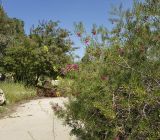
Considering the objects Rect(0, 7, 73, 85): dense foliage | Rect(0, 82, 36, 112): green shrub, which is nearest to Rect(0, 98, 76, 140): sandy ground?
Rect(0, 82, 36, 112): green shrub

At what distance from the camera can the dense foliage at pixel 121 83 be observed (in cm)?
421

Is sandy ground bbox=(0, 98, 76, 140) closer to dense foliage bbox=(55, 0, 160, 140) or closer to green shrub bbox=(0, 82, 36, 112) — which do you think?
dense foliage bbox=(55, 0, 160, 140)

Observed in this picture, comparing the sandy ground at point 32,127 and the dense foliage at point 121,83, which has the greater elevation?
the dense foliage at point 121,83

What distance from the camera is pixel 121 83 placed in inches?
186

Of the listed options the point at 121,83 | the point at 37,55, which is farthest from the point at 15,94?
the point at 121,83

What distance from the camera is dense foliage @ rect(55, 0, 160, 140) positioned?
4207 mm

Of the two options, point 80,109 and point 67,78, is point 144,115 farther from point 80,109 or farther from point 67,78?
point 67,78

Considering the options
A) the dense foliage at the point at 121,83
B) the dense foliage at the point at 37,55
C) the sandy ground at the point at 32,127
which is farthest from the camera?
the dense foliage at the point at 37,55

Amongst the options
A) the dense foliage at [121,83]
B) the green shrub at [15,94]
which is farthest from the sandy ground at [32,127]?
the green shrub at [15,94]

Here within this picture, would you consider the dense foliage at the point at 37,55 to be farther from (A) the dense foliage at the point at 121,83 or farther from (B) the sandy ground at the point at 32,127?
(A) the dense foliage at the point at 121,83

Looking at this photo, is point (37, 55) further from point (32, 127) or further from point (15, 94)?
point (32, 127)

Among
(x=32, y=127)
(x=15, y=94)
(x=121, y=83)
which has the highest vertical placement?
(x=121, y=83)

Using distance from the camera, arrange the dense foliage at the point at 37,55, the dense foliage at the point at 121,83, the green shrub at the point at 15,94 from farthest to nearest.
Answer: the dense foliage at the point at 37,55 → the green shrub at the point at 15,94 → the dense foliage at the point at 121,83

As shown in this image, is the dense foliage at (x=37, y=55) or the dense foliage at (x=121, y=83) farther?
the dense foliage at (x=37, y=55)
